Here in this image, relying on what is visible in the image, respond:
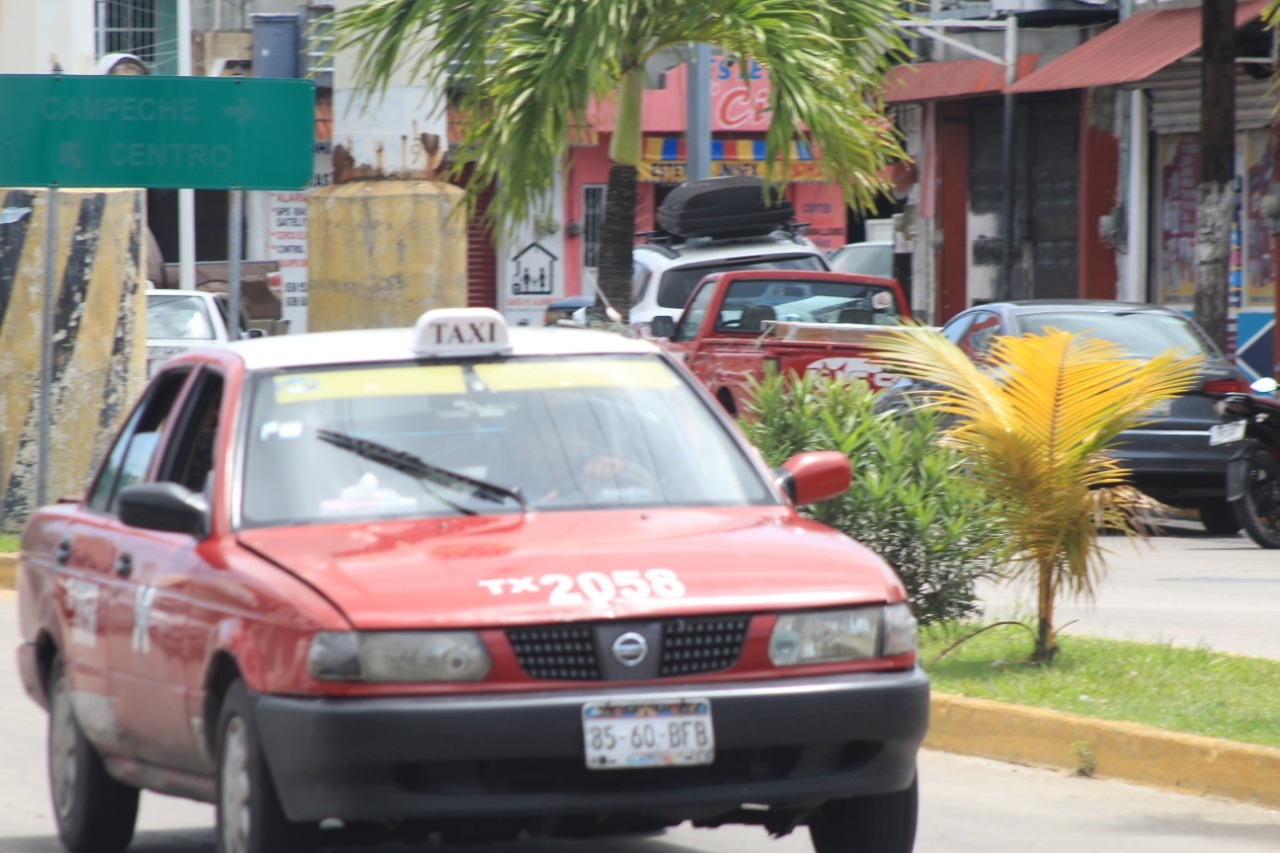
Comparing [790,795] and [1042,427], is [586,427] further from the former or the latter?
[1042,427]

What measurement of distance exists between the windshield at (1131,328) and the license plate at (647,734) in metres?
11.5

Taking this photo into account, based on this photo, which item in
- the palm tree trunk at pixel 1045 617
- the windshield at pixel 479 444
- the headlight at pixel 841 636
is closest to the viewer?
the headlight at pixel 841 636

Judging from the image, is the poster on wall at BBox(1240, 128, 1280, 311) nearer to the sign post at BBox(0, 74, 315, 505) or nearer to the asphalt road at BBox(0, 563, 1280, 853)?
the sign post at BBox(0, 74, 315, 505)

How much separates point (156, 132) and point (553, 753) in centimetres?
1074

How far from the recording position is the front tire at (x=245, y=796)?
5055mm

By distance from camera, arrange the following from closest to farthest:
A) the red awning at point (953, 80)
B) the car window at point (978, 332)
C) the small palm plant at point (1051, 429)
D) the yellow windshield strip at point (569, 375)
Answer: the yellow windshield strip at point (569, 375), the small palm plant at point (1051, 429), the car window at point (978, 332), the red awning at point (953, 80)

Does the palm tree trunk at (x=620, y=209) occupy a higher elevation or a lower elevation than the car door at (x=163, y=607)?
higher

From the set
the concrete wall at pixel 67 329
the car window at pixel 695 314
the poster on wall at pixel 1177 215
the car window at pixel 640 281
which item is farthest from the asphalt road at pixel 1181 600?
the poster on wall at pixel 1177 215

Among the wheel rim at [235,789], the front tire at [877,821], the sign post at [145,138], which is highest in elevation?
the sign post at [145,138]

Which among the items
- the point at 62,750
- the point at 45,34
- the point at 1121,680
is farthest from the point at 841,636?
the point at 45,34

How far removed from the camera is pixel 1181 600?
1223 cm

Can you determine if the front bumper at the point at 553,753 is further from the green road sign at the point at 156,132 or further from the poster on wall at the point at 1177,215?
the poster on wall at the point at 1177,215

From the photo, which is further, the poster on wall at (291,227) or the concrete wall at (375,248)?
the poster on wall at (291,227)

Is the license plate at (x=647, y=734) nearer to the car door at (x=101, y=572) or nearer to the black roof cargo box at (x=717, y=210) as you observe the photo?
the car door at (x=101, y=572)
